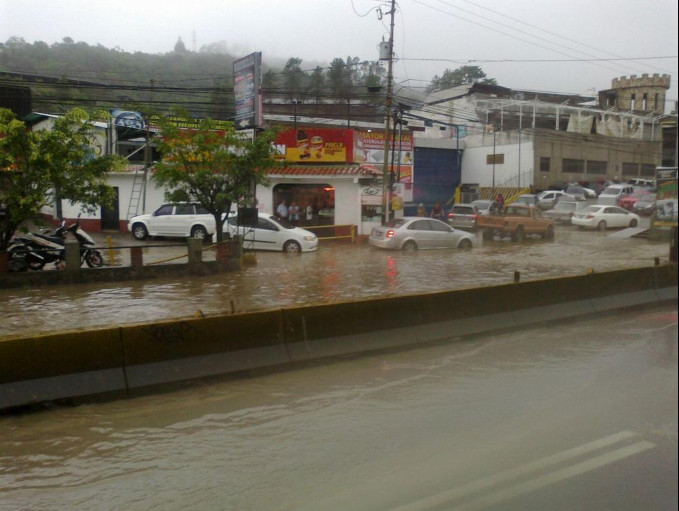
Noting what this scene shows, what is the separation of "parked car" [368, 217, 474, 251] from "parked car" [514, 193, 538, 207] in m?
6.78

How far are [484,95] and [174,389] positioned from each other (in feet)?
78.0

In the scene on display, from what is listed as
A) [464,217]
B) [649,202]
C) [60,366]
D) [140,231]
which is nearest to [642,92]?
[649,202]

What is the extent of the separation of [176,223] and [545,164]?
1687 cm

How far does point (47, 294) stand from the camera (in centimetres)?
1300

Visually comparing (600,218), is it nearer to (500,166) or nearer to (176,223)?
(500,166)

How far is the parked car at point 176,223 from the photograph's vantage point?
77.2 feet

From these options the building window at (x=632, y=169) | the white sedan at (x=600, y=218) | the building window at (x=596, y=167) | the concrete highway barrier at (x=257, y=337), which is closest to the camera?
the building window at (x=632, y=169)

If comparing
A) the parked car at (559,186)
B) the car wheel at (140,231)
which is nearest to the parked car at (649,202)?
the car wheel at (140,231)

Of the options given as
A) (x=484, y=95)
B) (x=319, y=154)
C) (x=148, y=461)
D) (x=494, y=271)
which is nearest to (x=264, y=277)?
(x=494, y=271)

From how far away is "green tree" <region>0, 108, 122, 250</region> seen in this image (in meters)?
12.6

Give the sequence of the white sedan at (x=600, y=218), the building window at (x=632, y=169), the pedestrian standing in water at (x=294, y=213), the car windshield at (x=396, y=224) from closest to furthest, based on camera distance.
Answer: the building window at (x=632, y=169), the car windshield at (x=396, y=224), the white sedan at (x=600, y=218), the pedestrian standing in water at (x=294, y=213)

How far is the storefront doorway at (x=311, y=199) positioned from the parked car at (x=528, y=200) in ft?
30.8

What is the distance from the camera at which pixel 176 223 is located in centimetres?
2366

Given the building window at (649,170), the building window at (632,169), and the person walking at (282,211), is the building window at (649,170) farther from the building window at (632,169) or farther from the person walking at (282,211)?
the person walking at (282,211)
